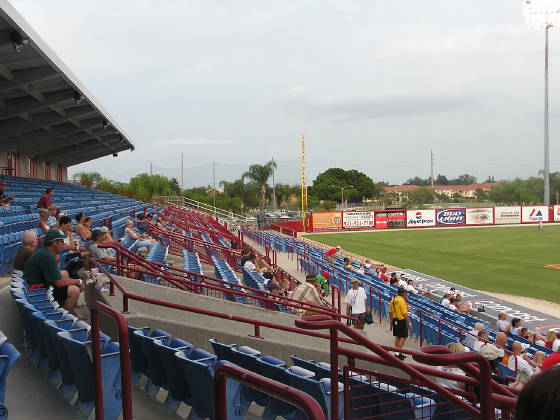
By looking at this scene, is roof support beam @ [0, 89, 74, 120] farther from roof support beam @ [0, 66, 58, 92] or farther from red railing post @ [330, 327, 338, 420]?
red railing post @ [330, 327, 338, 420]

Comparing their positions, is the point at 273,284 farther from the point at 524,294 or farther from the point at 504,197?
the point at 504,197

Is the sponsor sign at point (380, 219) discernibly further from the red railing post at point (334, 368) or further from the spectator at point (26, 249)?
the red railing post at point (334, 368)

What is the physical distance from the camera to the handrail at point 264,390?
6.30ft

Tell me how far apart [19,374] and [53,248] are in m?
1.65

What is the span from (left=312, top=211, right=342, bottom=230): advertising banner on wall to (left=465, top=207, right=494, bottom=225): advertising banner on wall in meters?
15.2

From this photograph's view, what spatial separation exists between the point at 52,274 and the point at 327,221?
4942cm

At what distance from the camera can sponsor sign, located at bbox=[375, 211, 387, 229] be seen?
5631 centimetres

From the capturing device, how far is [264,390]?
209 centimetres

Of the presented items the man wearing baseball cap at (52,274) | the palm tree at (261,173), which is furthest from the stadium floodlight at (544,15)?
the man wearing baseball cap at (52,274)

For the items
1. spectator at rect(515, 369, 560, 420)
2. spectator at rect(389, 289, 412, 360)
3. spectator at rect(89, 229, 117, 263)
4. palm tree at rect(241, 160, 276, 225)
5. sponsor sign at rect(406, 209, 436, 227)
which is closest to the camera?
spectator at rect(515, 369, 560, 420)

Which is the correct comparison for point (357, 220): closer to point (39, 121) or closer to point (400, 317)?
point (39, 121)

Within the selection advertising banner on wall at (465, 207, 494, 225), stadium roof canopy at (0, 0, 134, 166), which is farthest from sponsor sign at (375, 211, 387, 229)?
stadium roof canopy at (0, 0, 134, 166)

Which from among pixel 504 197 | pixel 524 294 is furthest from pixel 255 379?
pixel 504 197

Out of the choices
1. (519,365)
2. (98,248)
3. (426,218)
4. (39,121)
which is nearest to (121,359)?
(98,248)
